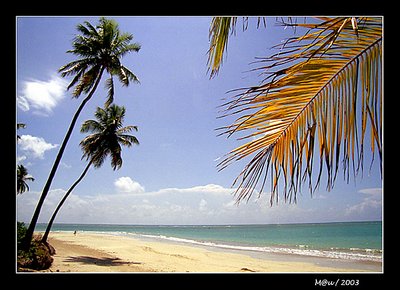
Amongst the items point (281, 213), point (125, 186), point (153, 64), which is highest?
point (153, 64)

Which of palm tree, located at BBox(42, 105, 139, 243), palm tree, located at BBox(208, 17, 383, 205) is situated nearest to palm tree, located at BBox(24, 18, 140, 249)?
palm tree, located at BBox(42, 105, 139, 243)

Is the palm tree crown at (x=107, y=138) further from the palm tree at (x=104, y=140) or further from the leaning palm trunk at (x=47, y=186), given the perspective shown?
the leaning palm trunk at (x=47, y=186)

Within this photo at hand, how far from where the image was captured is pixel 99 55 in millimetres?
5176

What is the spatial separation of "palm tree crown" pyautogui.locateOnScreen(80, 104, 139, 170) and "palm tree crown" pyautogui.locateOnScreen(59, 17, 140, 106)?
0.50m

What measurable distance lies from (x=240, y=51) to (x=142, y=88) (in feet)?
3.80

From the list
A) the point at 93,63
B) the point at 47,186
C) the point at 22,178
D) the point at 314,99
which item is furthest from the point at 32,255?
the point at 314,99

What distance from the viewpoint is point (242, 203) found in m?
4.27

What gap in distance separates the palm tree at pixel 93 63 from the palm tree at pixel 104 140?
40cm

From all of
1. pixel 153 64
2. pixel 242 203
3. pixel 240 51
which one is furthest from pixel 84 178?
pixel 240 51

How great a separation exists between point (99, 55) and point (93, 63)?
0.17 m

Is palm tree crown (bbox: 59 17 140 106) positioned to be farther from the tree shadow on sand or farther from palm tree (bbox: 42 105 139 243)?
the tree shadow on sand

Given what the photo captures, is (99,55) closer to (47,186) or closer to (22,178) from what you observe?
(47,186)

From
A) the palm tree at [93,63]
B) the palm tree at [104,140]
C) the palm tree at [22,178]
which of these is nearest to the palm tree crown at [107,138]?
the palm tree at [104,140]
